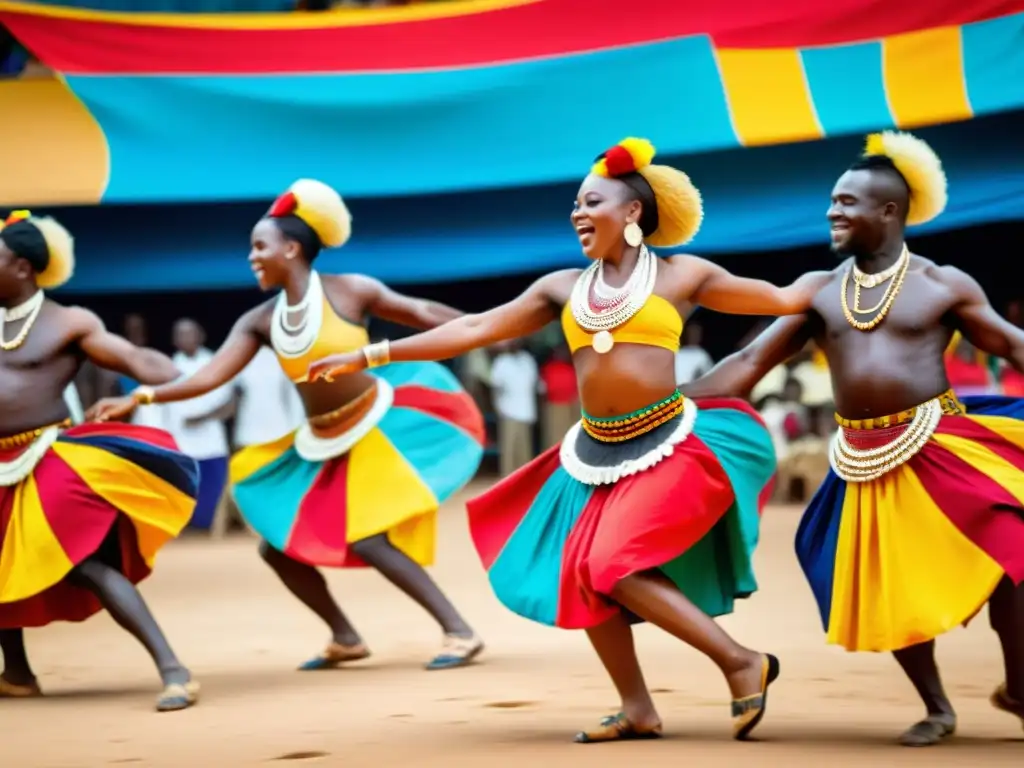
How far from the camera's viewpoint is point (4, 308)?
20.5 ft

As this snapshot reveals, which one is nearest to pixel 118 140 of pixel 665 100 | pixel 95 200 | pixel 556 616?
pixel 95 200

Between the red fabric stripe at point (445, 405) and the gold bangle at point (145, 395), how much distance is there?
126cm

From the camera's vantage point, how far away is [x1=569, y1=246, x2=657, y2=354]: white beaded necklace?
4883 mm

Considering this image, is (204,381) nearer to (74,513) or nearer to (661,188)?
(74,513)

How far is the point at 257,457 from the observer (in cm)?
688

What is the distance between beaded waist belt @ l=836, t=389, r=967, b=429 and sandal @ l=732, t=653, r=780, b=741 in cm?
75

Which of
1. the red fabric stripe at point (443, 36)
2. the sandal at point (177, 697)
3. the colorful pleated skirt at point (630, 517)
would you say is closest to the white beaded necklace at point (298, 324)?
the sandal at point (177, 697)

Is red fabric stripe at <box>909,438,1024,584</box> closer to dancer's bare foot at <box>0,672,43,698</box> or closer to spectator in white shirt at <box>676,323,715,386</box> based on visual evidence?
dancer's bare foot at <box>0,672,43,698</box>

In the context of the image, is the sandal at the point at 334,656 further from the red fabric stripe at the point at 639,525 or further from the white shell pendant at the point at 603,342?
the white shell pendant at the point at 603,342

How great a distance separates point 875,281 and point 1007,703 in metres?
1.30

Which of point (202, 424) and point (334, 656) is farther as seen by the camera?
point (202, 424)

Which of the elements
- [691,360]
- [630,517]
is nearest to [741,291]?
[630,517]

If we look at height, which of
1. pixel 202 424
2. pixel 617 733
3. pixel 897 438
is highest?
pixel 202 424

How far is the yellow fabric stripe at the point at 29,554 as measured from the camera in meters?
5.91
